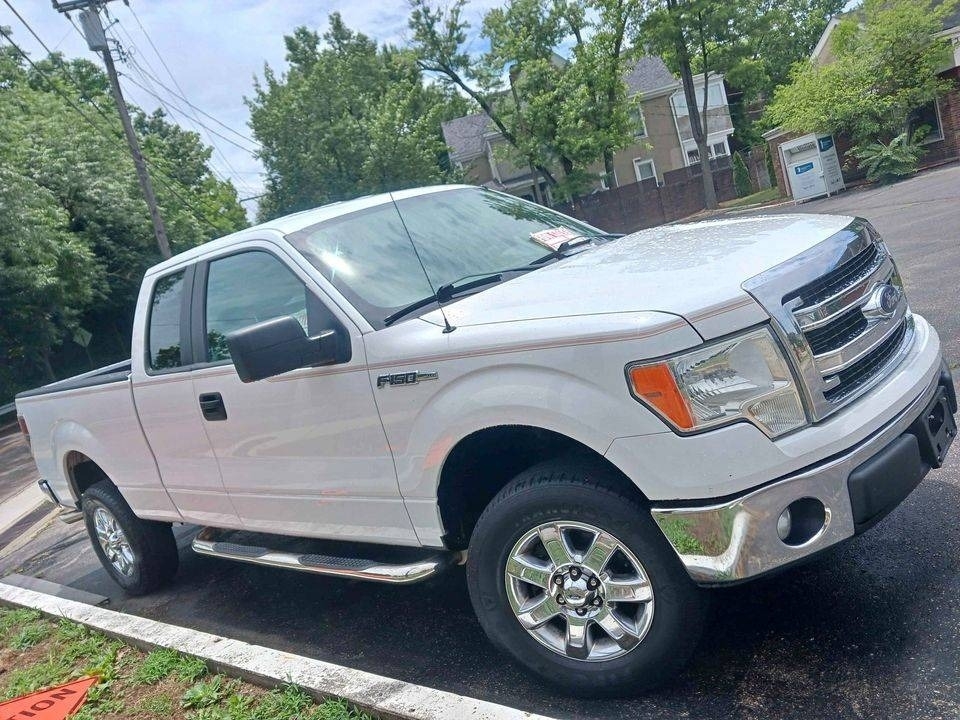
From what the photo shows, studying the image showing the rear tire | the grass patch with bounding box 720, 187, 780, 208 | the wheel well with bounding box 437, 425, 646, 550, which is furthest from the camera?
the grass patch with bounding box 720, 187, 780, 208

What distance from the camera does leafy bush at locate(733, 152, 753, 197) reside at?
3794 cm

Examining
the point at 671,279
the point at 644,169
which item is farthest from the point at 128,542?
the point at 644,169

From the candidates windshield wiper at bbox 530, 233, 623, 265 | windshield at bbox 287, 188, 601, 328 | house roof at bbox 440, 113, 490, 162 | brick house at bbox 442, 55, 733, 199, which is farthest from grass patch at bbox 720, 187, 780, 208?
windshield at bbox 287, 188, 601, 328

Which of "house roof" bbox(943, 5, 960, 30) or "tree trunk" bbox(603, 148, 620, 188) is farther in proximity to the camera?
"tree trunk" bbox(603, 148, 620, 188)

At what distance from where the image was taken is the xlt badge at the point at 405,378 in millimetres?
3195

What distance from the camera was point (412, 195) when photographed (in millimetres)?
4375

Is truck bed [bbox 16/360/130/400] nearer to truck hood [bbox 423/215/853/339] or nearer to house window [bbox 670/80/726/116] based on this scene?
truck hood [bbox 423/215/853/339]

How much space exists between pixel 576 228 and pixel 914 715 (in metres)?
2.79

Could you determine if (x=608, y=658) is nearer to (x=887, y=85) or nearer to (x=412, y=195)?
(x=412, y=195)

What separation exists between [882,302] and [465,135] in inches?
1858

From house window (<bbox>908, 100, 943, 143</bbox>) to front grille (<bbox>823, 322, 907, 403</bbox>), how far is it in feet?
87.5

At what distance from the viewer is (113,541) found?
562 cm

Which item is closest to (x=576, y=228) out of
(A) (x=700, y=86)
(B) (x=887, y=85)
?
(B) (x=887, y=85)

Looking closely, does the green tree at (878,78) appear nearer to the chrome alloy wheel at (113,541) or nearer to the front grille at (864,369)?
the front grille at (864,369)
